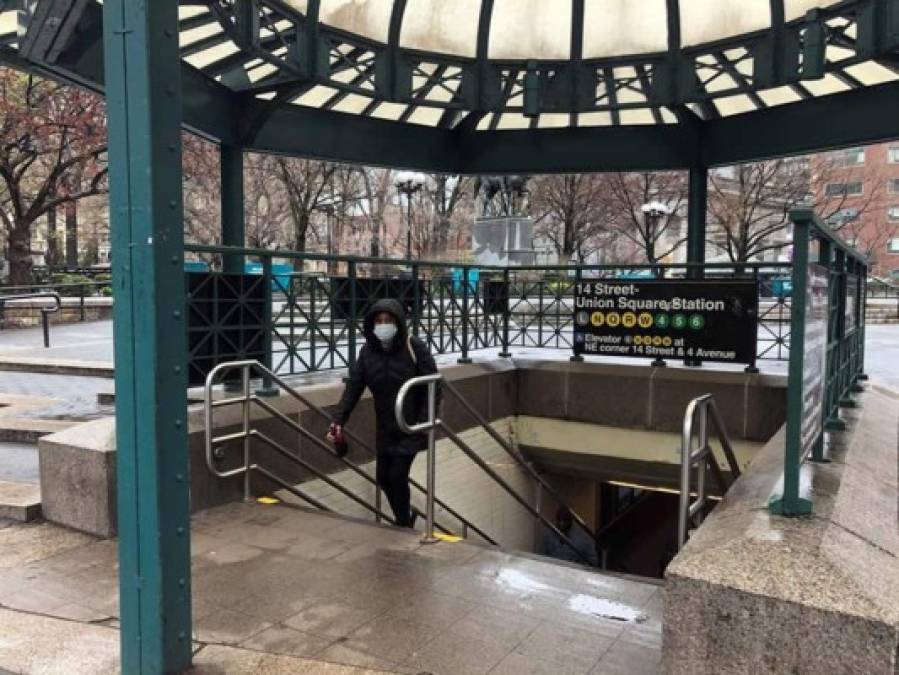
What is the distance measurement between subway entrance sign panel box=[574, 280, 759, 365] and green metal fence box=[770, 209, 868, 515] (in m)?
2.86

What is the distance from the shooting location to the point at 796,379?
9.92ft

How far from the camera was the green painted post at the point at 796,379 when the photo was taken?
2967mm

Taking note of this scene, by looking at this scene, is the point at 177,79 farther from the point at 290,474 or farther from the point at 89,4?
the point at 89,4

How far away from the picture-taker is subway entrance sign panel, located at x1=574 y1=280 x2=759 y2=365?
7.82 m

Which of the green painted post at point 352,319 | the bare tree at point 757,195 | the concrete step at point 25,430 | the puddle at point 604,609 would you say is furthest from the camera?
the bare tree at point 757,195

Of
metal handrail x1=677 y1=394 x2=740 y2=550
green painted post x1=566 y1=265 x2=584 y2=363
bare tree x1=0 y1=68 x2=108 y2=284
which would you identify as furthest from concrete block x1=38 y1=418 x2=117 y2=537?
bare tree x1=0 y1=68 x2=108 y2=284

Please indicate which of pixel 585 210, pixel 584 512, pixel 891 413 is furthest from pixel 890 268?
pixel 891 413

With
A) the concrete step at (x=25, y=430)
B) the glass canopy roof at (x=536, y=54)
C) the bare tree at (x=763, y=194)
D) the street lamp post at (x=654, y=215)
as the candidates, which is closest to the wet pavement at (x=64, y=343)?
the concrete step at (x=25, y=430)

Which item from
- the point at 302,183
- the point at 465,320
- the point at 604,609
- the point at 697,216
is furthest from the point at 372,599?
the point at 302,183

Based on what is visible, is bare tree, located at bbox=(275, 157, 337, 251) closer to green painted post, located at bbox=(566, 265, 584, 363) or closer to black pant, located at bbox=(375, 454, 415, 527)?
green painted post, located at bbox=(566, 265, 584, 363)

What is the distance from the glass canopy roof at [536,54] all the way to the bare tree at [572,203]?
22.7 meters

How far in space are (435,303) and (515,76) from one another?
126 inches

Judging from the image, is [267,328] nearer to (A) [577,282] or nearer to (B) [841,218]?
(A) [577,282]

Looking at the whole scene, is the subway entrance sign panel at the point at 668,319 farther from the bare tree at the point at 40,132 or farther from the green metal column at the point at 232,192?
the bare tree at the point at 40,132
